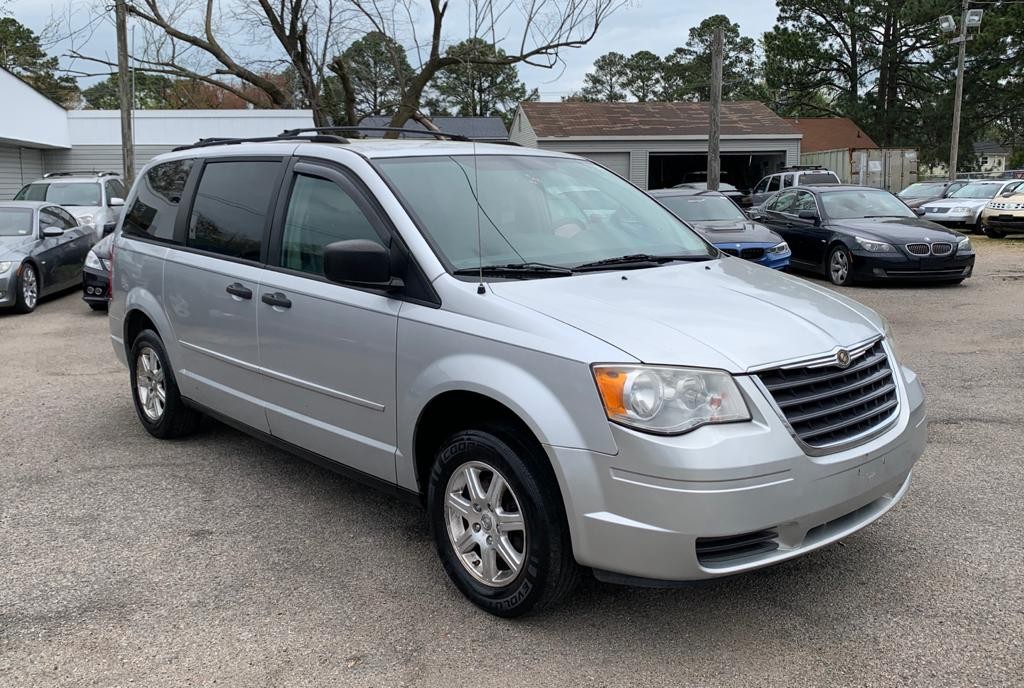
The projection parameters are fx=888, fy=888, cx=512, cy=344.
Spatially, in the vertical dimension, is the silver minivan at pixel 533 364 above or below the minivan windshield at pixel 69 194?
below

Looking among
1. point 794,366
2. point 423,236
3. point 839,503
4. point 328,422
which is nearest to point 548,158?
point 423,236

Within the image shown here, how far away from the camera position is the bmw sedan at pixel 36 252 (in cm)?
1160

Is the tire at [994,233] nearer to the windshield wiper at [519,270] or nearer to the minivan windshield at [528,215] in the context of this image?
the minivan windshield at [528,215]

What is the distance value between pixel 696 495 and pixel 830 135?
2034 inches

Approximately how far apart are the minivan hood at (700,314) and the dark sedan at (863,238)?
30.9 feet

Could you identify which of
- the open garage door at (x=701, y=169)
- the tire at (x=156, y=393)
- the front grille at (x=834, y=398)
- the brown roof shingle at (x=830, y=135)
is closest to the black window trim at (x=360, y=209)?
the front grille at (x=834, y=398)

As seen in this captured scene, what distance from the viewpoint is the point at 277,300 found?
14.0ft

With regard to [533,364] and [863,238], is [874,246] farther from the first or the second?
[533,364]

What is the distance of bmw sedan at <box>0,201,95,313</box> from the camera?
11.6 meters

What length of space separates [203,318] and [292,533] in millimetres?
1382

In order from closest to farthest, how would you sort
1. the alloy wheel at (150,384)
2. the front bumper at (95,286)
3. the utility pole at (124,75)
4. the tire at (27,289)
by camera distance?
the alloy wheel at (150,384) → the front bumper at (95,286) → the tire at (27,289) → the utility pole at (124,75)

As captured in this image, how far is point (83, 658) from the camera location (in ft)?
10.5

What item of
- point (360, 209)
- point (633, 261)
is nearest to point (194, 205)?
point (360, 209)

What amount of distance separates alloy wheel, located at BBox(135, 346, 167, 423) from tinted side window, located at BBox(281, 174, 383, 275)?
174 centimetres
